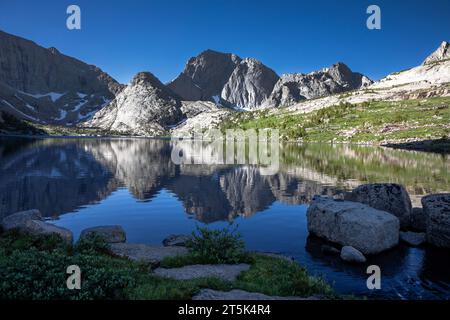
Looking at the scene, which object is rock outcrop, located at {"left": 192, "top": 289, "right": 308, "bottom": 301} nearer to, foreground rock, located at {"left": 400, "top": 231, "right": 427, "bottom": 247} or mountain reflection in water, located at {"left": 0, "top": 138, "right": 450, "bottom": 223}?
foreground rock, located at {"left": 400, "top": 231, "right": 427, "bottom": 247}

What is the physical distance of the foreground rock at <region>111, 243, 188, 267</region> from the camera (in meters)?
21.4

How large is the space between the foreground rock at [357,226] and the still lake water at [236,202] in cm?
103

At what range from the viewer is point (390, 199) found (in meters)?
32.2

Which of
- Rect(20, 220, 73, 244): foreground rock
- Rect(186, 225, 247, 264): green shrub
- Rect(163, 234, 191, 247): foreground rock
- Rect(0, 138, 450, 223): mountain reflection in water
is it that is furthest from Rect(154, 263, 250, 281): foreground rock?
Rect(0, 138, 450, 223): mountain reflection in water

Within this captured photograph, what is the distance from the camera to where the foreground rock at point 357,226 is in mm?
25531

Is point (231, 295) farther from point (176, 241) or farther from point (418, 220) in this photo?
point (418, 220)

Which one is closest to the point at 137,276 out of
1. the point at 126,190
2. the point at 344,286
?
the point at 344,286

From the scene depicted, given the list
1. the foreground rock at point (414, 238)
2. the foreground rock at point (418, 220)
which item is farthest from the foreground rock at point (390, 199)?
the foreground rock at point (414, 238)

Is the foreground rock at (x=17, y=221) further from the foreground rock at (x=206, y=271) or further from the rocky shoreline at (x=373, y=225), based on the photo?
the rocky shoreline at (x=373, y=225)

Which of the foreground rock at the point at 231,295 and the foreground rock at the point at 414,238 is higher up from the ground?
the foreground rock at the point at 231,295

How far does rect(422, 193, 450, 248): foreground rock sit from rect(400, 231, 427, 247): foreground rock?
57 centimetres

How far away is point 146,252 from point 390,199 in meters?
22.3
